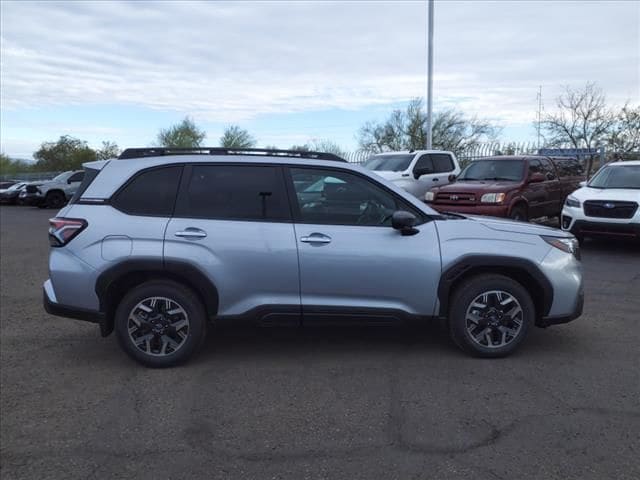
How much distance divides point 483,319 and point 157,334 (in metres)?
2.69

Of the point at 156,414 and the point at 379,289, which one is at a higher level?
the point at 379,289

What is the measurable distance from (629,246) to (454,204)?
3506mm

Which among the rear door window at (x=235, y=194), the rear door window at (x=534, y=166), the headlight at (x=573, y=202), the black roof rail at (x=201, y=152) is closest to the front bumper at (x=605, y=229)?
the headlight at (x=573, y=202)

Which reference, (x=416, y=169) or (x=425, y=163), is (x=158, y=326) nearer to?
(x=416, y=169)

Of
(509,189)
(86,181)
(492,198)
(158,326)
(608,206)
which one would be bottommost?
(158,326)

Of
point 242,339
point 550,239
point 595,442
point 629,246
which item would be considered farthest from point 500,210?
point 595,442

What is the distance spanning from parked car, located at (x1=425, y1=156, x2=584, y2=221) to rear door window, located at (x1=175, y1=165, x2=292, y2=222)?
23.9ft

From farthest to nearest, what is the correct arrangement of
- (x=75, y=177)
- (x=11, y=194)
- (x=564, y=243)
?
(x=11, y=194) → (x=75, y=177) → (x=564, y=243)

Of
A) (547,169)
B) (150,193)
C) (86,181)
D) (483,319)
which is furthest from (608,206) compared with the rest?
(86,181)

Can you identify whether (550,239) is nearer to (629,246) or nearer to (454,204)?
(454,204)

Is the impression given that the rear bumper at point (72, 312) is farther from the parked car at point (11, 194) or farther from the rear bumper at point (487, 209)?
the parked car at point (11, 194)

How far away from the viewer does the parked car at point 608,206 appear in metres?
10.5

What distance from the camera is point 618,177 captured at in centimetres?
1174

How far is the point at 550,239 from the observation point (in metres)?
5.17
